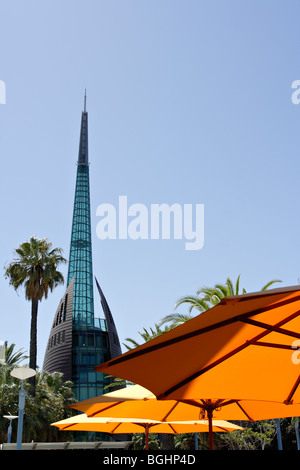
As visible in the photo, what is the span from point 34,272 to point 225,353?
98.6 ft

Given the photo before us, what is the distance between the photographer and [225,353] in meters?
3.95

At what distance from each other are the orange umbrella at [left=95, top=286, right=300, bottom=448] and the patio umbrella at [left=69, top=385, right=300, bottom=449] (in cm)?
225

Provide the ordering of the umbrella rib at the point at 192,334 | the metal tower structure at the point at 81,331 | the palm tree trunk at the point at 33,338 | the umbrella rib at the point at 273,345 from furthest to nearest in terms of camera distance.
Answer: the metal tower structure at the point at 81,331 < the palm tree trunk at the point at 33,338 < the umbrella rib at the point at 273,345 < the umbrella rib at the point at 192,334

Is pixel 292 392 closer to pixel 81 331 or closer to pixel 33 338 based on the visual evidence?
pixel 33 338

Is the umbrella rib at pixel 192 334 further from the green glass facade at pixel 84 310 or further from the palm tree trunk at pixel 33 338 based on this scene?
the green glass facade at pixel 84 310

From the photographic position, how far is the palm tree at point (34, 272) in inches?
1293

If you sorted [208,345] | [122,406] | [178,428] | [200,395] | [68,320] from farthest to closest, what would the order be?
[68,320] → [178,428] → [122,406] → [200,395] → [208,345]

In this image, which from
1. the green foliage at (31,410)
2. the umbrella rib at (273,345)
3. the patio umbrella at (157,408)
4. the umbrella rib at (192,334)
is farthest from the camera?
the green foliage at (31,410)

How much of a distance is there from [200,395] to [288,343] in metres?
0.88

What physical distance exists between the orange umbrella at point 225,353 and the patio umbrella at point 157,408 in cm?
225

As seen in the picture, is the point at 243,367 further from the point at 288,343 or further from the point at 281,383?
the point at 281,383

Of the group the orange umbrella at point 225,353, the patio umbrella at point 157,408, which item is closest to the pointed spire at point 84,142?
the patio umbrella at point 157,408
